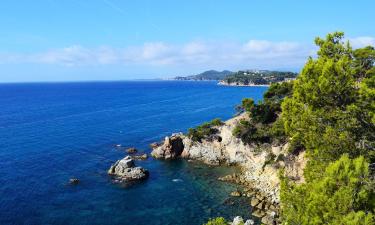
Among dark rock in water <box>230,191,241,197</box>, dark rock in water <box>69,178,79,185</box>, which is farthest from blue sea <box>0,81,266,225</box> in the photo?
dark rock in water <box>230,191,241,197</box>

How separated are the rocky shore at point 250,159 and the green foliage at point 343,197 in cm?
2259

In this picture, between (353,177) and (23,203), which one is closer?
(353,177)

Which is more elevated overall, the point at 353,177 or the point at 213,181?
the point at 353,177

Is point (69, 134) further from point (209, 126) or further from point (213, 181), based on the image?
point (213, 181)

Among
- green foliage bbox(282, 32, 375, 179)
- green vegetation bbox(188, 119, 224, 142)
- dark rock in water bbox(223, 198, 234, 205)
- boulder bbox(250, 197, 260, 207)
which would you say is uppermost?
green foliage bbox(282, 32, 375, 179)

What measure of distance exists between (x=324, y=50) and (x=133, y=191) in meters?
35.7

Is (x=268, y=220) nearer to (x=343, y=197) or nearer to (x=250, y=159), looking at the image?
(x=250, y=159)

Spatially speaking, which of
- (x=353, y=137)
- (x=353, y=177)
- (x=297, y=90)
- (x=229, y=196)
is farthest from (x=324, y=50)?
(x=229, y=196)

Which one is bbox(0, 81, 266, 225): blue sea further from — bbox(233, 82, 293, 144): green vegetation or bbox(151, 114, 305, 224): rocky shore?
bbox(233, 82, 293, 144): green vegetation

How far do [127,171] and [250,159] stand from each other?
21.5 meters

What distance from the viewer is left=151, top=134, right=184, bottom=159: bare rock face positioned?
69812mm

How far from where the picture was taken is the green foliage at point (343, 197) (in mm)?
17453

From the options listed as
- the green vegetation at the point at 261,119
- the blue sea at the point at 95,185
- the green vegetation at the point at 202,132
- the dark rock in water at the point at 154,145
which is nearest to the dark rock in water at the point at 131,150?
the blue sea at the point at 95,185

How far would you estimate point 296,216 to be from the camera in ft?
66.8
